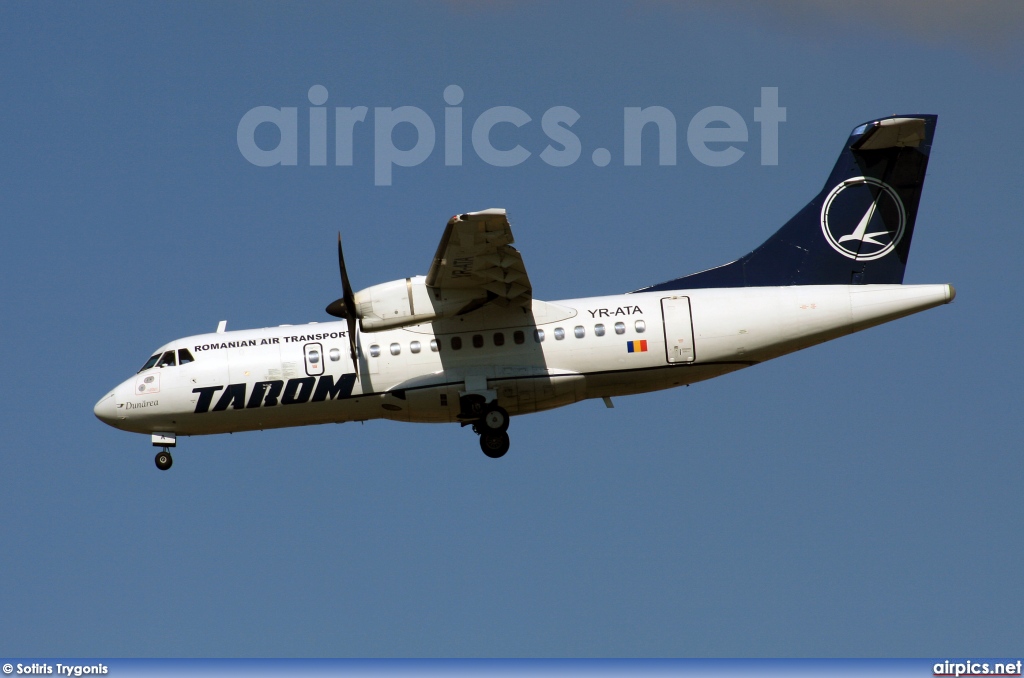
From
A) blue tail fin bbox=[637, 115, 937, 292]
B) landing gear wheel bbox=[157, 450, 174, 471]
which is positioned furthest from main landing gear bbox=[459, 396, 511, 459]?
landing gear wheel bbox=[157, 450, 174, 471]

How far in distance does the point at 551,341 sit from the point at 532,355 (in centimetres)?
48

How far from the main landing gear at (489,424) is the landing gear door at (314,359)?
10.1 feet

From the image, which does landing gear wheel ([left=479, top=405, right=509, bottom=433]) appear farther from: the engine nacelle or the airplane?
the engine nacelle

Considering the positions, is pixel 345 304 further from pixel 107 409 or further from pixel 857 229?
pixel 857 229

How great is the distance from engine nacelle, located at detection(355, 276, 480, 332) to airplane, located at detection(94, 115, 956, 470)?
16 cm

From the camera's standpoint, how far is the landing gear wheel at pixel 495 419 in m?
27.3

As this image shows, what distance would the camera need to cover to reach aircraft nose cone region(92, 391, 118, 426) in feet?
93.1

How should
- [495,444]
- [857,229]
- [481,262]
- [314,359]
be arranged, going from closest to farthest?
[481,262]
[495,444]
[314,359]
[857,229]

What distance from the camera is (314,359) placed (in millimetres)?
27688

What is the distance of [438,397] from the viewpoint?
1077 inches

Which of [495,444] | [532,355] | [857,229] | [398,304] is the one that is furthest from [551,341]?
[857,229]

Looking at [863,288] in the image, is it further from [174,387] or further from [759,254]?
[174,387]

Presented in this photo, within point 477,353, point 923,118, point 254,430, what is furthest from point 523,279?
point 923,118

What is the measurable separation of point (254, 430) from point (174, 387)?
189 centimetres
